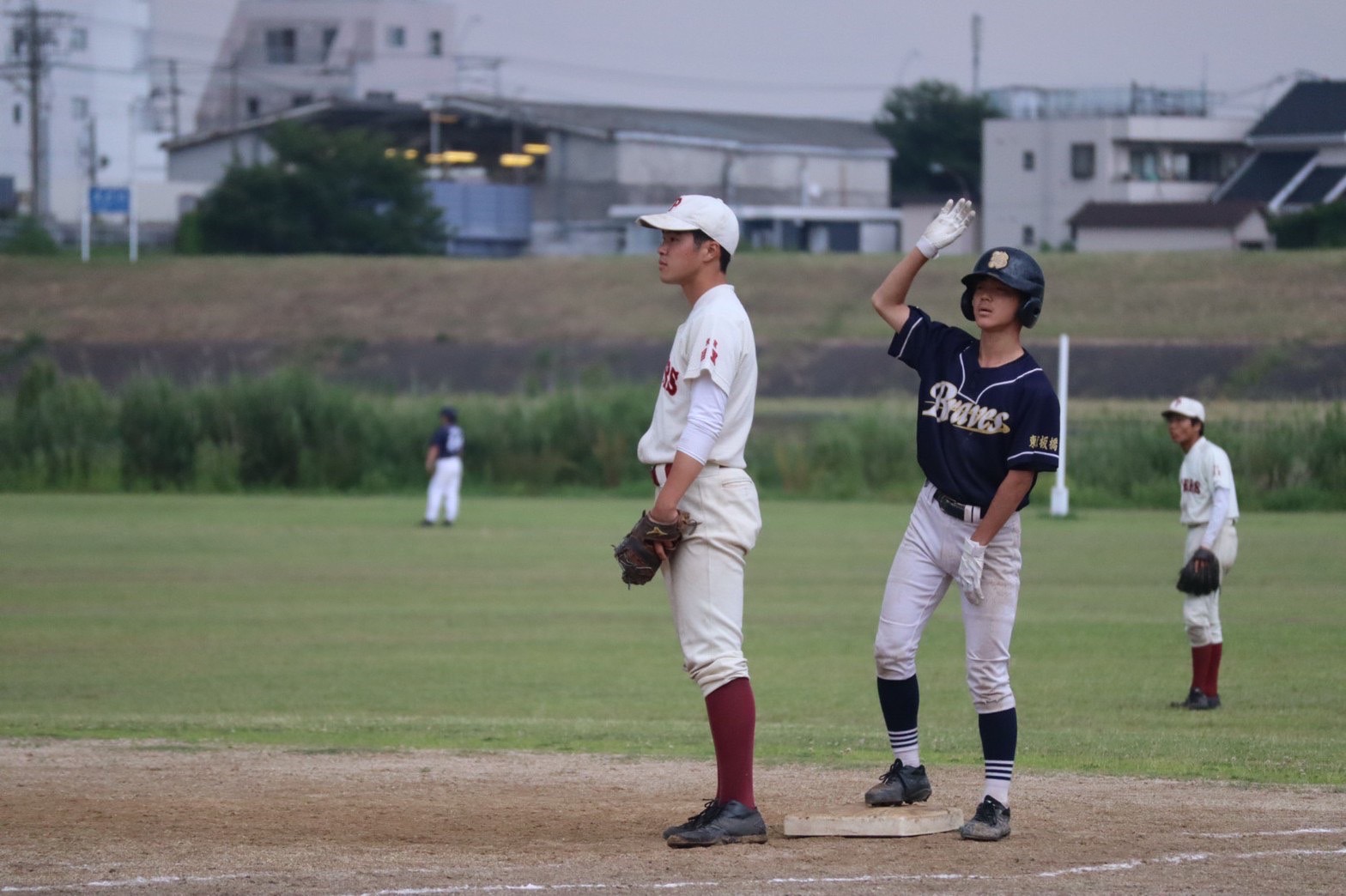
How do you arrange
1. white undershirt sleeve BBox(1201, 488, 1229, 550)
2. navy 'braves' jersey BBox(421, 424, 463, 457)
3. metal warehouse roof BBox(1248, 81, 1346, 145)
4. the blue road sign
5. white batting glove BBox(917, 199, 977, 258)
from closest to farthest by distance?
white batting glove BBox(917, 199, 977, 258) → white undershirt sleeve BBox(1201, 488, 1229, 550) → navy 'braves' jersey BBox(421, 424, 463, 457) → metal warehouse roof BBox(1248, 81, 1346, 145) → the blue road sign

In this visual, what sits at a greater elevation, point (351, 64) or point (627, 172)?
point (351, 64)

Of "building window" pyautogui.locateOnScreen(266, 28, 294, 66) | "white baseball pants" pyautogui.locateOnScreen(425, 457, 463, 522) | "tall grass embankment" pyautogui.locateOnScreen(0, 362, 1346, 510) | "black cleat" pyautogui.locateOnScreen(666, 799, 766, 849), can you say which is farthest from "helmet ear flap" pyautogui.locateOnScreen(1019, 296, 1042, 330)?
"building window" pyautogui.locateOnScreen(266, 28, 294, 66)

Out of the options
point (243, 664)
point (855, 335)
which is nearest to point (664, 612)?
point (243, 664)

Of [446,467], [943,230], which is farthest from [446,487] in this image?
[943,230]

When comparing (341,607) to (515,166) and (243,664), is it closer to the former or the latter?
(243,664)

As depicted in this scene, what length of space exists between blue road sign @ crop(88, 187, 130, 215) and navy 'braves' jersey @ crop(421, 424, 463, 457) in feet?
161

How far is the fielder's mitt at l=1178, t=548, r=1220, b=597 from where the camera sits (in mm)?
11664

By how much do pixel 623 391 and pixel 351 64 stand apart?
6755cm

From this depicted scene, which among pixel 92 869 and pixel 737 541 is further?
pixel 737 541

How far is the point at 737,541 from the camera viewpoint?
6578 millimetres

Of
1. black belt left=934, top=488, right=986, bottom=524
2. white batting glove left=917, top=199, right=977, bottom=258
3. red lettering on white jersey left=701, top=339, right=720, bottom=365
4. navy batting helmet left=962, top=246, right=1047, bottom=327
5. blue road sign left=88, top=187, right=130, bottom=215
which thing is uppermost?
blue road sign left=88, top=187, right=130, bottom=215

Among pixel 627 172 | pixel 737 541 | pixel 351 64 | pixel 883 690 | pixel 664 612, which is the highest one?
pixel 351 64

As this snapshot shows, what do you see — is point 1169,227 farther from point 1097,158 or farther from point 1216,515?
point 1216,515

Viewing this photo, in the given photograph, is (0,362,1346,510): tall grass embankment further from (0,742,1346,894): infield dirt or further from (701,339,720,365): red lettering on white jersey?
(701,339,720,365): red lettering on white jersey
